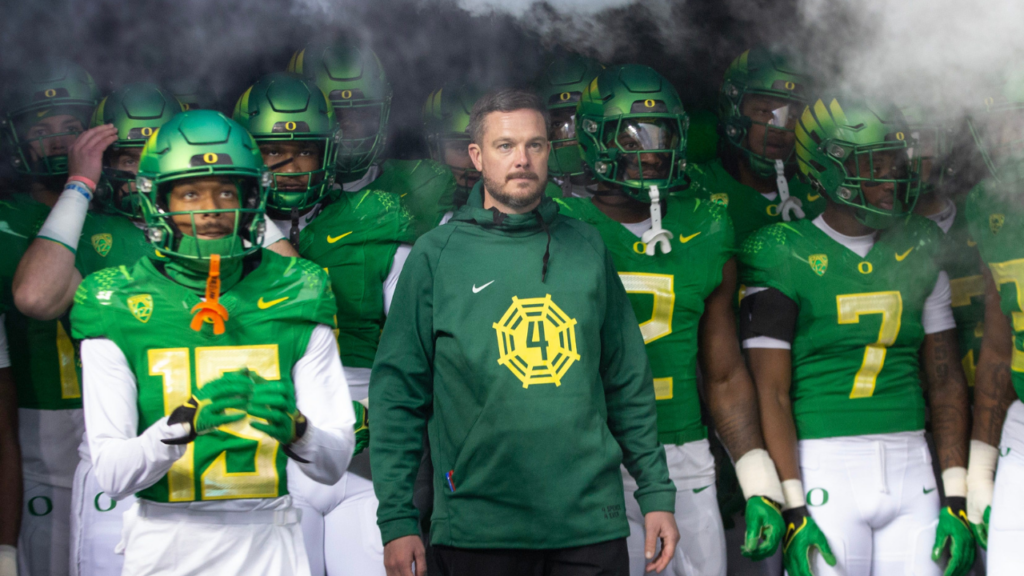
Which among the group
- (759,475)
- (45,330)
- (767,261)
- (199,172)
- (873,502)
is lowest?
(873,502)

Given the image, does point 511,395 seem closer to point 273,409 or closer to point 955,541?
point 273,409

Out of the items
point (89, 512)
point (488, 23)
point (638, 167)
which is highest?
point (488, 23)

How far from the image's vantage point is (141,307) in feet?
8.31

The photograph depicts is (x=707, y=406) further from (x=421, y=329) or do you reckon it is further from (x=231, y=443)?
(x=231, y=443)

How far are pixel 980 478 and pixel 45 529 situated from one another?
299 centimetres

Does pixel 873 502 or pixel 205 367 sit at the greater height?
pixel 205 367

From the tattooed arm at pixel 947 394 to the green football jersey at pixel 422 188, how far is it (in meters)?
1.78

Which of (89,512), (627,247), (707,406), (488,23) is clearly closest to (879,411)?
(707,406)

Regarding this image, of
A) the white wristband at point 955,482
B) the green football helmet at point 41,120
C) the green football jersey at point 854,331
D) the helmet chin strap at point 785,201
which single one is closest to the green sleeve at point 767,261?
the green football jersey at point 854,331

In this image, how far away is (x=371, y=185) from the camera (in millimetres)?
3840

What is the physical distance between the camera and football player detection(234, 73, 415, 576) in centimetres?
338

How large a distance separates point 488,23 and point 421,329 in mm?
1619

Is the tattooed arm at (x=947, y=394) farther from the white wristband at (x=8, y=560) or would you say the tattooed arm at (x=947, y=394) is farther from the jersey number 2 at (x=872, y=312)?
the white wristband at (x=8, y=560)

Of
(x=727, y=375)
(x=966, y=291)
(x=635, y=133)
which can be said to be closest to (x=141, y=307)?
(x=635, y=133)
